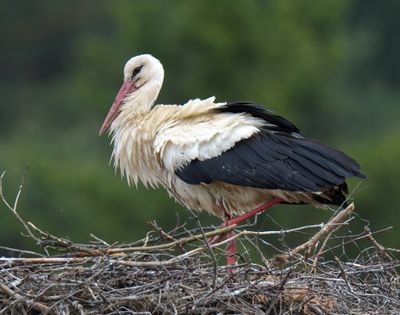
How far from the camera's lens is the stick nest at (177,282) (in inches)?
320

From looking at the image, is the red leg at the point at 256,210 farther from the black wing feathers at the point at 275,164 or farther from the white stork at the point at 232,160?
the black wing feathers at the point at 275,164

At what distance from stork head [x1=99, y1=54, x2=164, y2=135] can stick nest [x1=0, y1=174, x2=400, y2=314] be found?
5.88 ft

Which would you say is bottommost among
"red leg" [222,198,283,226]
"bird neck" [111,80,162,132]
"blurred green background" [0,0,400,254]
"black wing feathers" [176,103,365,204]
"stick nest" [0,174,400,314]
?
"blurred green background" [0,0,400,254]

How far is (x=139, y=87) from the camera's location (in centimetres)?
1062

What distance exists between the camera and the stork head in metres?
10.5

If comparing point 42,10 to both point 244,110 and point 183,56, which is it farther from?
point 244,110

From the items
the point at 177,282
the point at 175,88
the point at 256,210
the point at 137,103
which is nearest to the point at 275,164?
the point at 256,210

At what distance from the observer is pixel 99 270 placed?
830 cm

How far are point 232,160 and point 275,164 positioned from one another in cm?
26

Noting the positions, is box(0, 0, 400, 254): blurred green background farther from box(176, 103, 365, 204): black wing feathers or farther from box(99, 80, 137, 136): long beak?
box(176, 103, 365, 204): black wing feathers

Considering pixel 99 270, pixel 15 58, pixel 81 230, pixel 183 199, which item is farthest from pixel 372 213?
pixel 15 58

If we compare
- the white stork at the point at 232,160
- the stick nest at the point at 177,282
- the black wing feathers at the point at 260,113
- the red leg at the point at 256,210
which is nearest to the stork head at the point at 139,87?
the white stork at the point at 232,160

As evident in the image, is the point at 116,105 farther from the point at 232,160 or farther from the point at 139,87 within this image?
the point at 232,160

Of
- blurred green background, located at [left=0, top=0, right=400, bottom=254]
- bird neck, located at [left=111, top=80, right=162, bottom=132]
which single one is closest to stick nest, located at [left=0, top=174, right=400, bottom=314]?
bird neck, located at [left=111, top=80, right=162, bottom=132]
